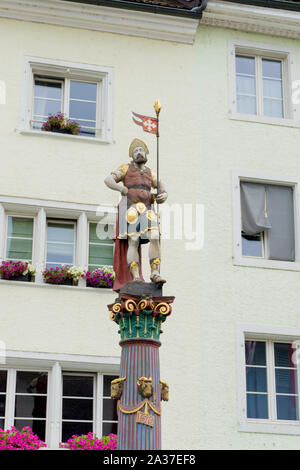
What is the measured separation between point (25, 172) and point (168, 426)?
517 centimetres

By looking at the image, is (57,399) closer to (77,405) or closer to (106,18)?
(77,405)

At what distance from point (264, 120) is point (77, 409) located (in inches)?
273

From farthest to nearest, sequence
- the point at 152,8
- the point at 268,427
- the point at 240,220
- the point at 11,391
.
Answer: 1. the point at 152,8
2. the point at 240,220
3. the point at 268,427
4. the point at 11,391

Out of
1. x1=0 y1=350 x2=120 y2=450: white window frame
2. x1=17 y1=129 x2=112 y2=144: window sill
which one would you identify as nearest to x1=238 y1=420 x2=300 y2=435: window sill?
x1=0 y1=350 x2=120 y2=450: white window frame

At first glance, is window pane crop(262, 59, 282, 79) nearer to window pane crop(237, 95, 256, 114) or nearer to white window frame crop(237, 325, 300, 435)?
window pane crop(237, 95, 256, 114)

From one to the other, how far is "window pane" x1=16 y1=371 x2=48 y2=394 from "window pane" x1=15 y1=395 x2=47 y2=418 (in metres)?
0.12

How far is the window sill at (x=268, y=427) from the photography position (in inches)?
717

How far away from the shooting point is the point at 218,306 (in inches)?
748

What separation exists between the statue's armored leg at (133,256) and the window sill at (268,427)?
4.82 meters

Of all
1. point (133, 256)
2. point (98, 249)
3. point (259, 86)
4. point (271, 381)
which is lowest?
point (271, 381)

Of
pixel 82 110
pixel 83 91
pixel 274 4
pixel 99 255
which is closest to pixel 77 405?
pixel 99 255

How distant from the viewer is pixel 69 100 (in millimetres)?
20141
